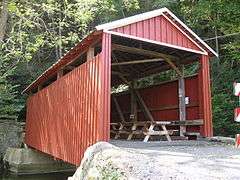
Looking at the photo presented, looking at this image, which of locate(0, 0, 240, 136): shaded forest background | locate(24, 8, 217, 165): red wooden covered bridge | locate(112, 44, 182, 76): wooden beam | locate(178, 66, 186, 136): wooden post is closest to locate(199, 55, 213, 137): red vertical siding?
locate(24, 8, 217, 165): red wooden covered bridge

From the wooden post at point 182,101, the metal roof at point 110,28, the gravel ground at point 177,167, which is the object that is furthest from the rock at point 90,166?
the wooden post at point 182,101

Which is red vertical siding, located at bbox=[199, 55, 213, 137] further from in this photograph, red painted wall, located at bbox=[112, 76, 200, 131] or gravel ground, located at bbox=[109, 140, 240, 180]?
gravel ground, located at bbox=[109, 140, 240, 180]

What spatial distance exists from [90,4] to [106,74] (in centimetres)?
1188

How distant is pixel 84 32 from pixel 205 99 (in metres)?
11.9

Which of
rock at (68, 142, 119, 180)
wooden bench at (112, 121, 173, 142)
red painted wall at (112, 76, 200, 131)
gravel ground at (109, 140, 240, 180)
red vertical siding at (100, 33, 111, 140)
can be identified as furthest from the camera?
red painted wall at (112, 76, 200, 131)

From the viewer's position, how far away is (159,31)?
895 cm

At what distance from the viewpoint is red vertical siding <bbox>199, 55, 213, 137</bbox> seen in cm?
945

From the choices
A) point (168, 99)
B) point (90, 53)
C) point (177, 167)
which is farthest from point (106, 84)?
point (168, 99)

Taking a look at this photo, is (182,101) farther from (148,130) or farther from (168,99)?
(148,130)

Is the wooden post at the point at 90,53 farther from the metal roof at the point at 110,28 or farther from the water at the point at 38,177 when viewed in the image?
the water at the point at 38,177

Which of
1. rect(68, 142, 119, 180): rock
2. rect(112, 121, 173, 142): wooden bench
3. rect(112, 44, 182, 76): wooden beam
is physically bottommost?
rect(68, 142, 119, 180): rock

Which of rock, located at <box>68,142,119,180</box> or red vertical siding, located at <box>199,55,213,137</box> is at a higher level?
red vertical siding, located at <box>199,55,213,137</box>

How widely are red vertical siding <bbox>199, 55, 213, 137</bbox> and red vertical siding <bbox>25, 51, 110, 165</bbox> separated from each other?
3068mm

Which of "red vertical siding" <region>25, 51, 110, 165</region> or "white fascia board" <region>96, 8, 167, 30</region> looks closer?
"red vertical siding" <region>25, 51, 110, 165</region>
